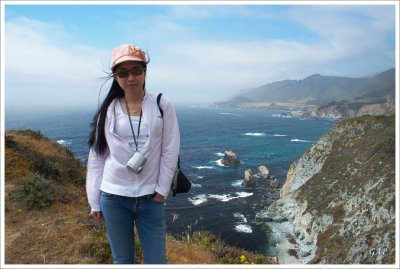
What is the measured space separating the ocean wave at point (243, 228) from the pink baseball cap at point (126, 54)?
37.7 m

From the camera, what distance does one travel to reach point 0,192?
246 inches

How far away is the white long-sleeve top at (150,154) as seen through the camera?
335 cm

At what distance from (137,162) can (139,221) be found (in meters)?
0.66

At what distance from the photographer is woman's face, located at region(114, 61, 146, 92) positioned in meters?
3.31

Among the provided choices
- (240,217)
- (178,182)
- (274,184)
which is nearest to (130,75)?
(178,182)

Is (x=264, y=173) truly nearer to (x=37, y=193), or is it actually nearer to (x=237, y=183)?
(x=237, y=183)

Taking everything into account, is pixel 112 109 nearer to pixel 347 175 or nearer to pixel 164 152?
pixel 164 152

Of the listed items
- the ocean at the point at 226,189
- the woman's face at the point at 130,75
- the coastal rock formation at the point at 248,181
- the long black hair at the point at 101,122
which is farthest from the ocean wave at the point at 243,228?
the woman's face at the point at 130,75

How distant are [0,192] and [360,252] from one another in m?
25.1

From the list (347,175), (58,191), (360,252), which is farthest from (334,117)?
(58,191)

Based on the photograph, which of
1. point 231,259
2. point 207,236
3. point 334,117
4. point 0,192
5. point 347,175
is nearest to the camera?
point 0,192

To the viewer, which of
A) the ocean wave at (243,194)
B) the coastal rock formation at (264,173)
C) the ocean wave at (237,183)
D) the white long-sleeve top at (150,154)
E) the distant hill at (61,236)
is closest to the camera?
the white long-sleeve top at (150,154)

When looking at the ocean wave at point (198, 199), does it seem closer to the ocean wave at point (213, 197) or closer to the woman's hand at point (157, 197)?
the ocean wave at point (213, 197)

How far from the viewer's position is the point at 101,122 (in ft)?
11.4
